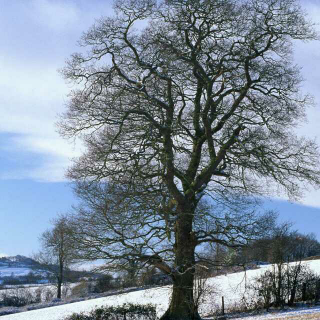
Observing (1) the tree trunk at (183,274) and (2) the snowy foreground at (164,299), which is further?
(2) the snowy foreground at (164,299)

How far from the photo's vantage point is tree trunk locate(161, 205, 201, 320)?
54.9ft

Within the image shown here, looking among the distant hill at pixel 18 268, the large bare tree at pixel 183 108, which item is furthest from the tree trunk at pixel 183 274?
the distant hill at pixel 18 268

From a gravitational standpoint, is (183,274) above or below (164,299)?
above

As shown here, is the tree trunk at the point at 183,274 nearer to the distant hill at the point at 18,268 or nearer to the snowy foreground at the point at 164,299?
the snowy foreground at the point at 164,299

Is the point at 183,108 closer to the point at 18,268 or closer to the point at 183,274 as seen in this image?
the point at 183,274

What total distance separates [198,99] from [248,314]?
951 cm

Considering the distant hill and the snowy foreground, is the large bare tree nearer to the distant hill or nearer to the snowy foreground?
the snowy foreground

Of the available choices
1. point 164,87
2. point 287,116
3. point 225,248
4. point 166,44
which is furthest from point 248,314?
point 166,44

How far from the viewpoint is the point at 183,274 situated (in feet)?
55.6

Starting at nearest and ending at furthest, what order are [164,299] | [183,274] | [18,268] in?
[183,274] < [164,299] < [18,268]

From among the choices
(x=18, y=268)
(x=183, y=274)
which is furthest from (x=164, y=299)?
(x=18, y=268)

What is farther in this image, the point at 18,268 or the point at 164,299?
the point at 18,268

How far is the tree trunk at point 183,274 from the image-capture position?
1673 centimetres

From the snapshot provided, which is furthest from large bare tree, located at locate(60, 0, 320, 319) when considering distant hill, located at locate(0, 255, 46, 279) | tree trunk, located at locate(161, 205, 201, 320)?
distant hill, located at locate(0, 255, 46, 279)
